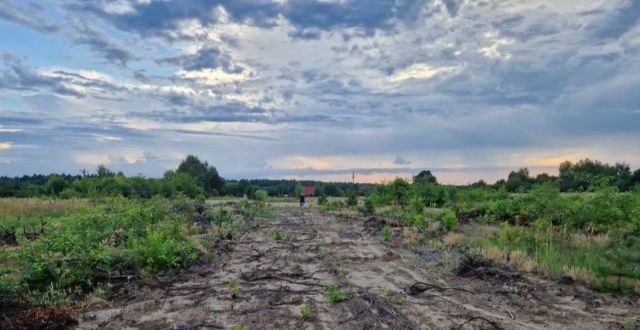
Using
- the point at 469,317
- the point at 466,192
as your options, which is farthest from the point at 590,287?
the point at 466,192

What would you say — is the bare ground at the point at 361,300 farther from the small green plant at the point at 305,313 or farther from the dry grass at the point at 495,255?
the dry grass at the point at 495,255

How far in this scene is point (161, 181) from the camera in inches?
2621

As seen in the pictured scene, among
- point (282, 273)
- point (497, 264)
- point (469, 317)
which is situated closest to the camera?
point (469, 317)

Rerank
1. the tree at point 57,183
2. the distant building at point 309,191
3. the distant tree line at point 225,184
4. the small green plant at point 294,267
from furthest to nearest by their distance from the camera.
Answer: the distant building at point 309,191, the tree at point 57,183, the distant tree line at point 225,184, the small green plant at point 294,267

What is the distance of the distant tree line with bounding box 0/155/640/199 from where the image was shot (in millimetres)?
26888

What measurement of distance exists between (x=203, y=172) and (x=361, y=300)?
88.5 metres

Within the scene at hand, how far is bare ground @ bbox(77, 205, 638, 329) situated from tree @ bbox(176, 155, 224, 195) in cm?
8247

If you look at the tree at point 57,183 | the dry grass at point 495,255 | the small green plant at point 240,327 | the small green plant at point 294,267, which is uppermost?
the tree at point 57,183

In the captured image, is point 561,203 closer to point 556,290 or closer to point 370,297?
point 556,290

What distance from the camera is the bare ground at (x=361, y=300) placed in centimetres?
665

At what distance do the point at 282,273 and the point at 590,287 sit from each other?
5901mm

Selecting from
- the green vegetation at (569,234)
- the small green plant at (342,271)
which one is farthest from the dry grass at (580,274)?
the small green plant at (342,271)

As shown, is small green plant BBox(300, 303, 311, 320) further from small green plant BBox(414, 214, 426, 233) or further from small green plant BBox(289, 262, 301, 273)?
small green plant BBox(414, 214, 426, 233)

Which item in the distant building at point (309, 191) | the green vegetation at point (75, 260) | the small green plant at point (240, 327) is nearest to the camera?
the small green plant at point (240, 327)
